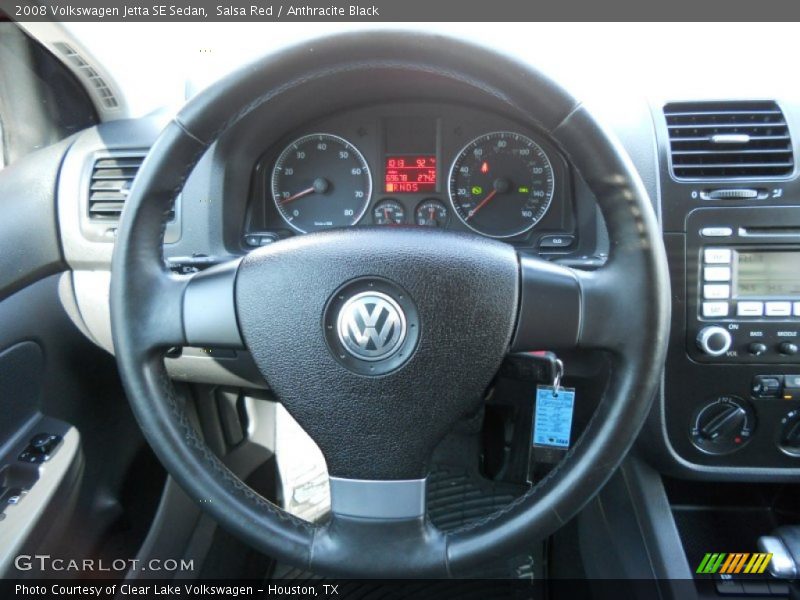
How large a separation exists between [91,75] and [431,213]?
36.1 inches

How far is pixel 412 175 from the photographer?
5.26 feet

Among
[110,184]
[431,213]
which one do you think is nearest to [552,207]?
[431,213]

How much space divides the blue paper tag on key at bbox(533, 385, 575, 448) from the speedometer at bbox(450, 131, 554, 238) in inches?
17.4

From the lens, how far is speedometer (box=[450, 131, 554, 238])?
156 cm

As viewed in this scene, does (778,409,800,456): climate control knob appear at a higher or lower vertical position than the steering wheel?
lower

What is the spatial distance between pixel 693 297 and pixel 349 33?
87cm

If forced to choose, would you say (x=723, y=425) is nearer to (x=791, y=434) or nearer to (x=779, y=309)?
(x=791, y=434)

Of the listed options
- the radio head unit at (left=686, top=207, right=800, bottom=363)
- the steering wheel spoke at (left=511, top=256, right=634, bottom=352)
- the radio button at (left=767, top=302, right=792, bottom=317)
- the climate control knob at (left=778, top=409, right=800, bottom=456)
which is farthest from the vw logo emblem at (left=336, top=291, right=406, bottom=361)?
the climate control knob at (left=778, top=409, right=800, bottom=456)

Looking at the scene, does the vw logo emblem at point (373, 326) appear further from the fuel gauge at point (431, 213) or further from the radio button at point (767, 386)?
the radio button at point (767, 386)

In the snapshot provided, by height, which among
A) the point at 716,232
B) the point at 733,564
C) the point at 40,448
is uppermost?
the point at 716,232

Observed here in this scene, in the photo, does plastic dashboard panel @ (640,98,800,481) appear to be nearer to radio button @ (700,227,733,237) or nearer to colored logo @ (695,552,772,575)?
radio button @ (700,227,733,237)

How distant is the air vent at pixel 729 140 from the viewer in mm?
1421

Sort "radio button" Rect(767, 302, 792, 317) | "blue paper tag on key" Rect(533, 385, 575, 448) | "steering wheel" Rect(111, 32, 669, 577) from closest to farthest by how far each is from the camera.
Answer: "steering wheel" Rect(111, 32, 669, 577) → "blue paper tag on key" Rect(533, 385, 575, 448) → "radio button" Rect(767, 302, 792, 317)
